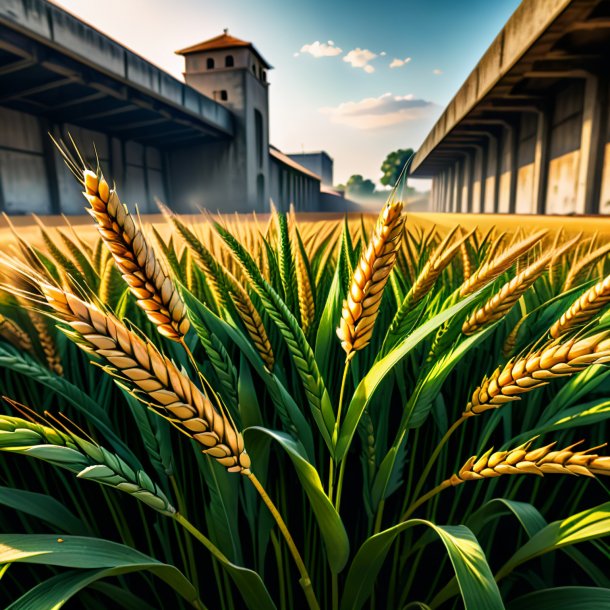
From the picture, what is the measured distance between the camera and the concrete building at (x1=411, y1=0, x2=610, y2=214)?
200 inches

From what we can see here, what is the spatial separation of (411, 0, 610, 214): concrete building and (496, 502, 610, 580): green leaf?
5.36 metres

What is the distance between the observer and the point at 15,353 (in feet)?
2.17

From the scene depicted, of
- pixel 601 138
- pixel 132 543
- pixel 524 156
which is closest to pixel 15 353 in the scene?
pixel 132 543

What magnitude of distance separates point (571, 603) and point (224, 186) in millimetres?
19014

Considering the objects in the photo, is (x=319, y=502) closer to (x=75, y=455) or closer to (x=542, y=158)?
(x=75, y=455)

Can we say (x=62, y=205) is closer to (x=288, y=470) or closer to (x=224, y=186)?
(x=224, y=186)

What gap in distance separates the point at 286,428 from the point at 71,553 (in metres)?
0.28

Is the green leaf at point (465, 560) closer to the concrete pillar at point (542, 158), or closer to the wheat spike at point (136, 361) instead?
the wheat spike at point (136, 361)

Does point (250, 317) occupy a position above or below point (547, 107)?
below

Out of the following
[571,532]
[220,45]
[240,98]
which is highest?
[220,45]

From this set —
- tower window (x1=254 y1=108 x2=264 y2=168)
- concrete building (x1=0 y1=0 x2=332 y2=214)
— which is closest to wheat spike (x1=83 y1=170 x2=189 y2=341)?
concrete building (x1=0 y1=0 x2=332 y2=214)

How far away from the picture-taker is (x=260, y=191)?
20531mm

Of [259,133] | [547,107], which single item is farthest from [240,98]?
[547,107]

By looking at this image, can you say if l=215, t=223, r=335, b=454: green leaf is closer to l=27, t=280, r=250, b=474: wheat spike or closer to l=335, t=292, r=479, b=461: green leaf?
→ l=335, t=292, r=479, b=461: green leaf
